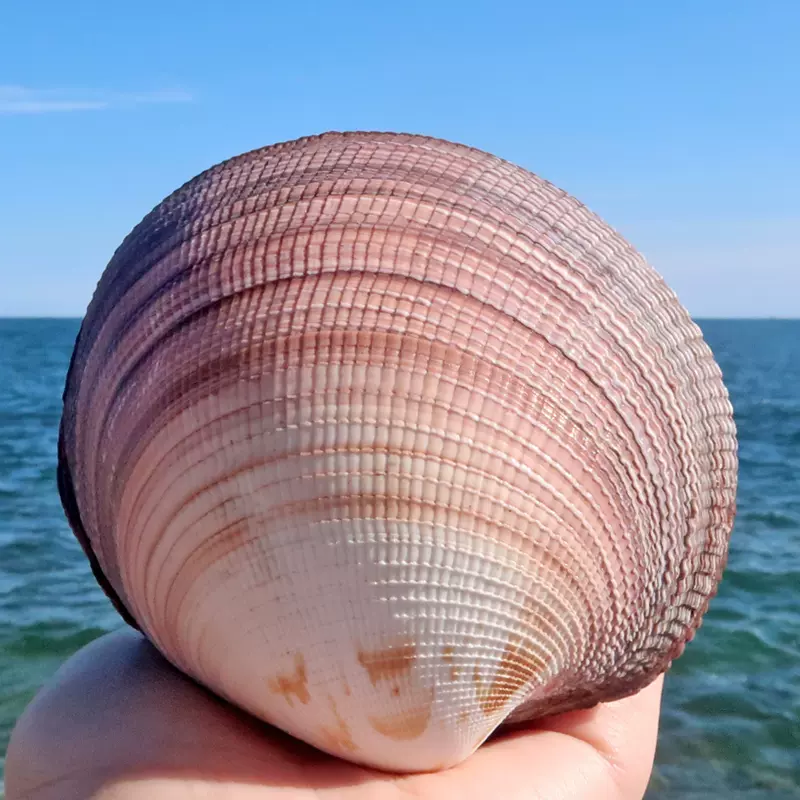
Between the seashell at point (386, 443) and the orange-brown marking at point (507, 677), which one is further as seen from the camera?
the orange-brown marking at point (507, 677)

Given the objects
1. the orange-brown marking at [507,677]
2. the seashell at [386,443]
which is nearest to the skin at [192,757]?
the seashell at [386,443]

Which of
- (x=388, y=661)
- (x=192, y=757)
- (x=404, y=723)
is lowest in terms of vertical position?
(x=192, y=757)

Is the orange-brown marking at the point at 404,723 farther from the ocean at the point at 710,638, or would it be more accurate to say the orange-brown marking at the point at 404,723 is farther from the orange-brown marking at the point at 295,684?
the ocean at the point at 710,638

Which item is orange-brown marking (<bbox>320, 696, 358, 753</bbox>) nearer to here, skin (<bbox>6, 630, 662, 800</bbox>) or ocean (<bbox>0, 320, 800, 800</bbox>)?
skin (<bbox>6, 630, 662, 800</bbox>)

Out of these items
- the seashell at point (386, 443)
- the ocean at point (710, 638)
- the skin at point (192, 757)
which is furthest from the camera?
the ocean at point (710, 638)

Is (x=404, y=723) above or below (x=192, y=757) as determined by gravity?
above

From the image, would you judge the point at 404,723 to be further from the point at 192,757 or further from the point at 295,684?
the point at 192,757

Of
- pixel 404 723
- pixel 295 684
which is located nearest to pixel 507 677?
pixel 404 723

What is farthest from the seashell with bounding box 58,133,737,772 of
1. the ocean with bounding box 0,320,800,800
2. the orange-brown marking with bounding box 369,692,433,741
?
the ocean with bounding box 0,320,800,800
